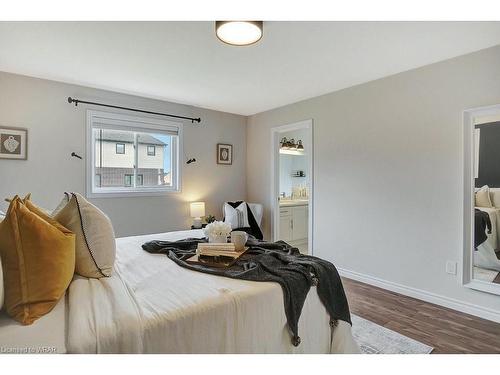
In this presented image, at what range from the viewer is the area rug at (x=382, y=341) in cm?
195

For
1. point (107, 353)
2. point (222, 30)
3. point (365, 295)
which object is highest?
point (222, 30)

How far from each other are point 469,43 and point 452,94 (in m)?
0.44

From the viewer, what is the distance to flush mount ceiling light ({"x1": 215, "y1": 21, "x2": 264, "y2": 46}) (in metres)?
1.99

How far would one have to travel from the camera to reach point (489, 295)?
2.46m

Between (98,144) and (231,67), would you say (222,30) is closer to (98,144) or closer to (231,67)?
(231,67)

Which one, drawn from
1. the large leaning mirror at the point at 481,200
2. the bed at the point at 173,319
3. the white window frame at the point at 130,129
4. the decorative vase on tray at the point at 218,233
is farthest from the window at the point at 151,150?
the large leaning mirror at the point at 481,200

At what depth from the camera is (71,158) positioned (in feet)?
11.1

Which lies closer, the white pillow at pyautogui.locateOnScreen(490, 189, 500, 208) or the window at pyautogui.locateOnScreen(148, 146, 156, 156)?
the white pillow at pyautogui.locateOnScreen(490, 189, 500, 208)

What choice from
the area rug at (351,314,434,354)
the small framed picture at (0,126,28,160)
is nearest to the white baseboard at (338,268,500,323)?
the area rug at (351,314,434,354)

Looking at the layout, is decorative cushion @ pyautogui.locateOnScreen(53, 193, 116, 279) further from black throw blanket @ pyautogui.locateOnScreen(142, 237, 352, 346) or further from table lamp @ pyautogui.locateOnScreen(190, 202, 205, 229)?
table lamp @ pyautogui.locateOnScreen(190, 202, 205, 229)

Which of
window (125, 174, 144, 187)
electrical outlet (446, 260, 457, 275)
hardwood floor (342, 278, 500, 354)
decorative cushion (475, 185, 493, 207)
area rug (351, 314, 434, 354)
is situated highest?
window (125, 174, 144, 187)

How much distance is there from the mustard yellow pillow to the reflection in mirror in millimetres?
3162

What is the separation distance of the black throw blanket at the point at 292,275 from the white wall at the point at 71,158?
86.7 inches

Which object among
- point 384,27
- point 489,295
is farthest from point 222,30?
point 489,295
